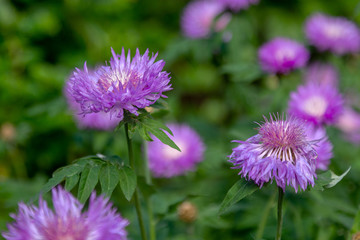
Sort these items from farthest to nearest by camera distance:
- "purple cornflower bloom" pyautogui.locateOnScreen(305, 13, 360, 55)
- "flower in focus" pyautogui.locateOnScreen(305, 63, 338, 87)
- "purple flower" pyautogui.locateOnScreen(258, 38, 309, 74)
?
"flower in focus" pyautogui.locateOnScreen(305, 63, 338, 87) < "purple cornflower bloom" pyautogui.locateOnScreen(305, 13, 360, 55) < "purple flower" pyautogui.locateOnScreen(258, 38, 309, 74)

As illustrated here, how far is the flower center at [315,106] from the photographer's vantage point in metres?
1.90

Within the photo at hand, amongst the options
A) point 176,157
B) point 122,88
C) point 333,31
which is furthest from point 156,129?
point 333,31

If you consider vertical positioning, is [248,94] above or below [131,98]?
above

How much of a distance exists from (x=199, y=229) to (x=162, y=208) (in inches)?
26.0

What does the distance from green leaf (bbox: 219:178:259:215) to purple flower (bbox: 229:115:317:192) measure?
0.02m

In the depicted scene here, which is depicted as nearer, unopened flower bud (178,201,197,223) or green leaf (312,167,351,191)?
green leaf (312,167,351,191)

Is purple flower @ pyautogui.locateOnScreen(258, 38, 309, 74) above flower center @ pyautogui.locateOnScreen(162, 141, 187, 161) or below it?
above

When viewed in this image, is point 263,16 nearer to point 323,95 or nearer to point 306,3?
point 306,3

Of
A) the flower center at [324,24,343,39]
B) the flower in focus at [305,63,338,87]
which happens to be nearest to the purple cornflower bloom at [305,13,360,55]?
the flower center at [324,24,343,39]

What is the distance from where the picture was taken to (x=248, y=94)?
2.85 metres

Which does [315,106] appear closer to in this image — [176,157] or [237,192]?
[176,157]

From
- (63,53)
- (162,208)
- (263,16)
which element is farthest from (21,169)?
(263,16)

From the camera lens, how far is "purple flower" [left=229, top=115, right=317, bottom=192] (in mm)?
1099

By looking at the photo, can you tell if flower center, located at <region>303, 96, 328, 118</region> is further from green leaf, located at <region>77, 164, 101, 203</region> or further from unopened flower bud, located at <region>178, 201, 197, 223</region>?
green leaf, located at <region>77, 164, 101, 203</region>
